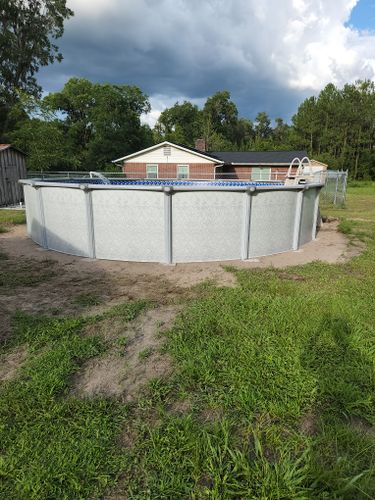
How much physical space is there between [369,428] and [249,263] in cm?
420

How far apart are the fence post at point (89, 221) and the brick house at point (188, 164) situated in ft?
59.2

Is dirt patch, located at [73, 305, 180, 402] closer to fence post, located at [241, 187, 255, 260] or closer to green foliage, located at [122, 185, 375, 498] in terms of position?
green foliage, located at [122, 185, 375, 498]

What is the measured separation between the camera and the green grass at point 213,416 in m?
1.88

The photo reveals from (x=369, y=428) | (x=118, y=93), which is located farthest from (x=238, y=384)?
(x=118, y=93)

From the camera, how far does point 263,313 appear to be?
3.95 metres

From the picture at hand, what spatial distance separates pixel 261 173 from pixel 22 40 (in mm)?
23178

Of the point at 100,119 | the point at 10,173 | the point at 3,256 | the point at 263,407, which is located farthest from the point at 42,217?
the point at 100,119

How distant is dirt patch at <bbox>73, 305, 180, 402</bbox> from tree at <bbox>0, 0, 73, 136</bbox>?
2864cm

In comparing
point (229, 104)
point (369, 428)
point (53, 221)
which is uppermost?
point (229, 104)

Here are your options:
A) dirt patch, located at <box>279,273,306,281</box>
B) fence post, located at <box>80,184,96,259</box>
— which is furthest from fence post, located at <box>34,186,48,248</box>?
dirt patch, located at <box>279,273,306,281</box>

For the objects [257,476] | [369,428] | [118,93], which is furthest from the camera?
[118,93]

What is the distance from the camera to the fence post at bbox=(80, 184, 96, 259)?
627 cm

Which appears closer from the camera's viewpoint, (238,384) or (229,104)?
(238,384)

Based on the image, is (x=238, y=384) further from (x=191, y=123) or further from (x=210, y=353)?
(x=191, y=123)
